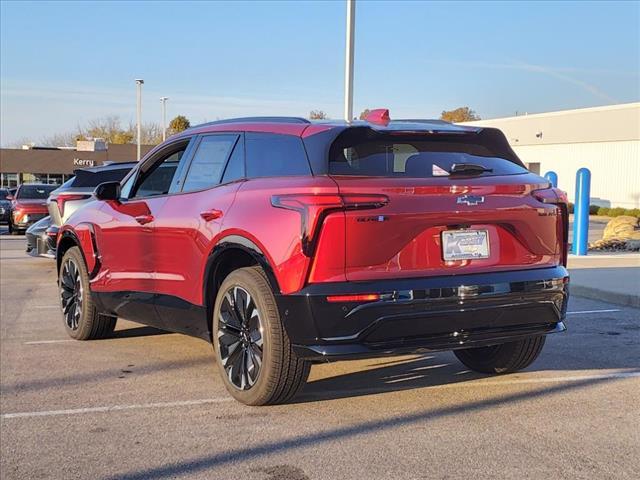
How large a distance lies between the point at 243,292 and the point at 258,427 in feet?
2.79

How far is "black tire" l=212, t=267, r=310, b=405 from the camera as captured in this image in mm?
4531

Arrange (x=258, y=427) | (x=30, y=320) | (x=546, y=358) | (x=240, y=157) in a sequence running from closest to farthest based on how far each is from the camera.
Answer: (x=258, y=427), (x=240, y=157), (x=546, y=358), (x=30, y=320)

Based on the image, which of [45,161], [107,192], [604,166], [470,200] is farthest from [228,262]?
[45,161]

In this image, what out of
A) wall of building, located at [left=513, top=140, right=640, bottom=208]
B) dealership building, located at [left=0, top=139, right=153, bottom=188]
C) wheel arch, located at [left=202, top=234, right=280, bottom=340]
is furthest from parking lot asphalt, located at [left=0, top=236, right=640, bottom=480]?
dealership building, located at [left=0, top=139, right=153, bottom=188]

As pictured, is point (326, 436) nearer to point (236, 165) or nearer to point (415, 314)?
point (415, 314)

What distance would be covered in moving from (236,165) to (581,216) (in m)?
11.7

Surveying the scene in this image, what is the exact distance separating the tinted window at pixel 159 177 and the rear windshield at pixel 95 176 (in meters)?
6.15

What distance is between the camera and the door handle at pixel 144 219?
19.5 ft

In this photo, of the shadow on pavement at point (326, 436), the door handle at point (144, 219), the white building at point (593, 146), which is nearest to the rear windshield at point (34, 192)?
the door handle at point (144, 219)

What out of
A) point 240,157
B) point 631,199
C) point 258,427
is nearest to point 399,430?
point 258,427

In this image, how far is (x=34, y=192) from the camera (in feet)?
73.4

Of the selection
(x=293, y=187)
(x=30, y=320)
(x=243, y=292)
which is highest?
(x=293, y=187)

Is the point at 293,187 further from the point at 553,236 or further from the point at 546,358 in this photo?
the point at 546,358

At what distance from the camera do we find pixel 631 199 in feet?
134
